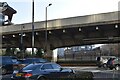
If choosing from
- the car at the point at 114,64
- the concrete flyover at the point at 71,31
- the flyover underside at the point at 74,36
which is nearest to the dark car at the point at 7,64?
the car at the point at 114,64

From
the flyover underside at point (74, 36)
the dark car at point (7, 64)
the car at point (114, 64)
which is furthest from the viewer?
the flyover underside at point (74, 36)

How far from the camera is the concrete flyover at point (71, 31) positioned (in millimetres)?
43969

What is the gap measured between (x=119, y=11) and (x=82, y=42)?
12.7 m

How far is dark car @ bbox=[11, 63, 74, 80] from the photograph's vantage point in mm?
17250

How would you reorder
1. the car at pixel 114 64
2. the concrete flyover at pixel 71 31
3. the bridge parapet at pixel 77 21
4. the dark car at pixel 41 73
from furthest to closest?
the concrete flyover at pixel 71 31
the bridge parapet at pixel 77 21
the car at pixel 114 64
the dark car at pixel 41 73

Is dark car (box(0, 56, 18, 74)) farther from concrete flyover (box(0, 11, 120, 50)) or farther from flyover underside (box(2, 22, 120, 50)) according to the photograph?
flyover underside (box(2, 22, 120, 50))

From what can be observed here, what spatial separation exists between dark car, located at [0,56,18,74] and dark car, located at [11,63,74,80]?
32.3ft

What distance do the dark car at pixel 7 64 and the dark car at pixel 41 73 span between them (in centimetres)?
984

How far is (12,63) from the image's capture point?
29.0 metres

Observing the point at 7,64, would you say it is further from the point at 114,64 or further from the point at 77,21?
the point at 77,21

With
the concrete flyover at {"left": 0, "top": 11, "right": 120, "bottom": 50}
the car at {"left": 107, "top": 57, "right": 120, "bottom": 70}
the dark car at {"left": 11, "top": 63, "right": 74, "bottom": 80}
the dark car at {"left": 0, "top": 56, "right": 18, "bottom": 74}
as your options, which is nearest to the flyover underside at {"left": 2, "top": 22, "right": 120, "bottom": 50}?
the concrete flyover at {"left": 0, "top": 11, "right": 120, "bottom": 50}

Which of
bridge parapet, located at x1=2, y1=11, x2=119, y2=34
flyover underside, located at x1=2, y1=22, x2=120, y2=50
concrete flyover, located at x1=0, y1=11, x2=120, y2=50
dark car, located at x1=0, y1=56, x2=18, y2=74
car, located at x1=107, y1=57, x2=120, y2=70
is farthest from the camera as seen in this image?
flyover underside, located at x1=2, y1=22, x2=120, y2=50

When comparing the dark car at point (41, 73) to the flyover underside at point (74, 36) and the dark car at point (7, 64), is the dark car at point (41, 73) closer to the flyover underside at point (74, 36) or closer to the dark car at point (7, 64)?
the dark car at point (7, 64)

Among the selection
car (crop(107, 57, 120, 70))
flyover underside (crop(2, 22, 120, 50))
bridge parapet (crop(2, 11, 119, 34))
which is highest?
bridge parapet (crop(2, 11, 119, 34))
